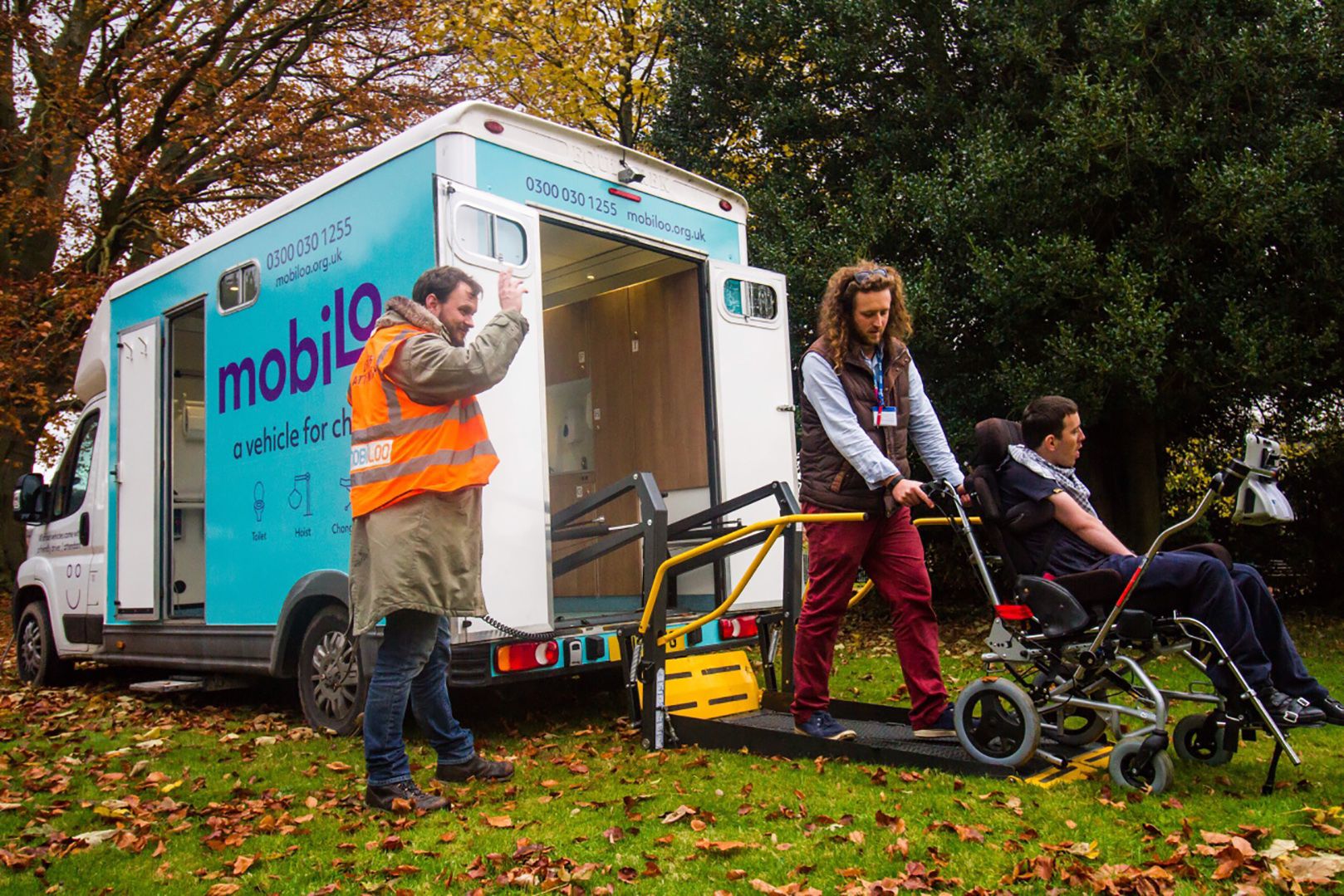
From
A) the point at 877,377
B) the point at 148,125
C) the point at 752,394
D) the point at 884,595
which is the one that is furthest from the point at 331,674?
the point at 148,125

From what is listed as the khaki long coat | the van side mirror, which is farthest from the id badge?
the van side mirror

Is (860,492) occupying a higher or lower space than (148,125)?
lower

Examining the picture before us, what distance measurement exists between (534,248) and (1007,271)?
421 centimetres

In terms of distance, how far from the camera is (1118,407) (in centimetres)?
848

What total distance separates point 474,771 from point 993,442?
2313 mm

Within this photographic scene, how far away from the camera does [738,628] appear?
18.4 feet

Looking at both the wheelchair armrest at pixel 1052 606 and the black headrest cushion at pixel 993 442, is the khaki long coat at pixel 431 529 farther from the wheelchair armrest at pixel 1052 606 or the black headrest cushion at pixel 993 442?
the wheelchair armrest at pixel 1052 606

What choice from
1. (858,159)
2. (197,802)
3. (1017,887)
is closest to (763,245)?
(858,159)

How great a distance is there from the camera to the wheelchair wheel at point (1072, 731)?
163 inches

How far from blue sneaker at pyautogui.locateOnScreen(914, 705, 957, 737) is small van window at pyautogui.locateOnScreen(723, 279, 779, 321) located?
261cm

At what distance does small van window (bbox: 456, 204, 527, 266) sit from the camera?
483 centimetres

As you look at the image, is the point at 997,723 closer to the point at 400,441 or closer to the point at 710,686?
the point at 710,686

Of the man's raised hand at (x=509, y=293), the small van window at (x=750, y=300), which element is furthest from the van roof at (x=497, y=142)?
the man's raised hand at (x=509, y=293)

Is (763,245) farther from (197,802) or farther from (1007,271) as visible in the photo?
(197,802)
